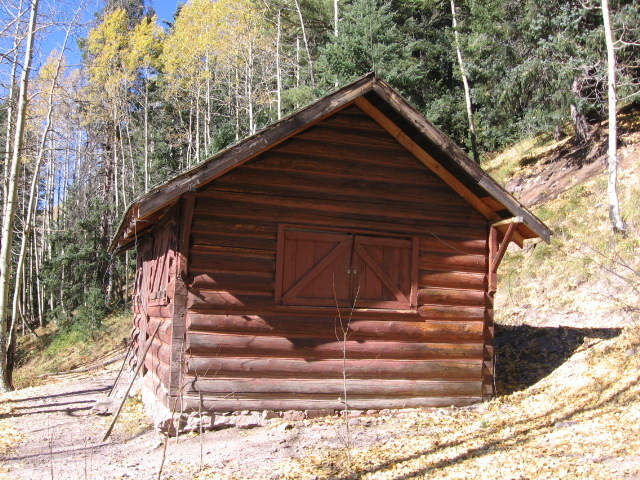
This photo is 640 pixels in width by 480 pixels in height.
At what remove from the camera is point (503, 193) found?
8641mm

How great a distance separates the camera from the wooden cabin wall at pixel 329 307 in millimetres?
8180

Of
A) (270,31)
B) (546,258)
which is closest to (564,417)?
(546,258)

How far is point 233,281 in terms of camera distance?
325 inches

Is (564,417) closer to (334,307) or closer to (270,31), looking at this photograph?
(334,307)

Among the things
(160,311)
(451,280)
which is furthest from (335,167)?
(160,311)

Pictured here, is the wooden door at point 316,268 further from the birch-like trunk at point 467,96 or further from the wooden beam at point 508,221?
the birch-like trunk at point 467,96

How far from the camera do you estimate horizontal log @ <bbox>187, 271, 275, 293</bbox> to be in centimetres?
812

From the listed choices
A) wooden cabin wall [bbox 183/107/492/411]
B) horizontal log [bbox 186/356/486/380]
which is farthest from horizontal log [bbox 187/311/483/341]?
horizontal log [bbox 186/356/486/380]

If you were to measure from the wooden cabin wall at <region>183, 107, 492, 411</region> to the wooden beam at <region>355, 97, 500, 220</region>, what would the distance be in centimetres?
12

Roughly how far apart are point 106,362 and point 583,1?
2147 cm

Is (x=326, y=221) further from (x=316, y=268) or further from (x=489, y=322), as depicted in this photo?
(x=489, y=322)

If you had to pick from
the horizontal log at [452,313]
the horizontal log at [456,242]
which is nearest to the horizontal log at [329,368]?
the horizontal log at [452,313]

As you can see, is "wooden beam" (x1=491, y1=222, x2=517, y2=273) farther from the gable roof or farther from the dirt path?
the dirt path

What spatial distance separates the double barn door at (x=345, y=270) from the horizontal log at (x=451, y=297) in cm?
23
